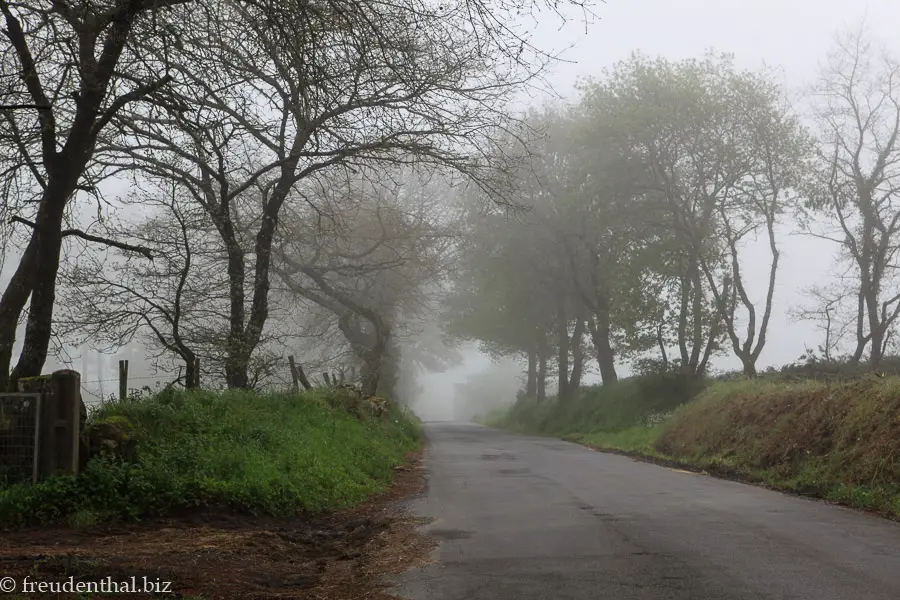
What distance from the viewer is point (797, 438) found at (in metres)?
15.1

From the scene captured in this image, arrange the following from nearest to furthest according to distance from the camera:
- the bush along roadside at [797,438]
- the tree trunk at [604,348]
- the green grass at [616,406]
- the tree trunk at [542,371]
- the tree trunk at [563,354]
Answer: the bush along roadside at [797,438], the green grass at [616,406], the tree trunk at [604,348], the tree trunk at [563,354], the tree trunk at [542,371]

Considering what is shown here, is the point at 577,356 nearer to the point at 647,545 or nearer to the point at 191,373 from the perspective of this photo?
the point at 191,373

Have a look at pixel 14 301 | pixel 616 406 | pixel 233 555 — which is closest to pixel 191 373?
pixel 14 301

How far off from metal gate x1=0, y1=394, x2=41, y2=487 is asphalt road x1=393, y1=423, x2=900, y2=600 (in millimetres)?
4409

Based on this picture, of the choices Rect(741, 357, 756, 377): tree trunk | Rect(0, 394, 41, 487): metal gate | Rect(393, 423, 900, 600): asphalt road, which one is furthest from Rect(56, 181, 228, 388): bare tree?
Rect(741, 357, 756, 377): tree trunk

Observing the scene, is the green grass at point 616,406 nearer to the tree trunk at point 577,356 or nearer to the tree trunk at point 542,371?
the tree trunk at point 577,356

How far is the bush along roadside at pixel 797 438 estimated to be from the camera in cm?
1180

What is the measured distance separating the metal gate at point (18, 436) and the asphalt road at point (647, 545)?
4409 mm

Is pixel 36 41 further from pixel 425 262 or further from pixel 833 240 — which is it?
pixel 833 240

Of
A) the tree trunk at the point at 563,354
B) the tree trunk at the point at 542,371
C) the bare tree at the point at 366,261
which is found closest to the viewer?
the bare tree at the point at 366,261

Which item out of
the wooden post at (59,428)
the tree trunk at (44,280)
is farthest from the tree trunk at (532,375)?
the wooden post at (59,428)

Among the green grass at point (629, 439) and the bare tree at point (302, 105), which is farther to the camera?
the green grass at point (629, 439)

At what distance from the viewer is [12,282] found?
13.0 metres

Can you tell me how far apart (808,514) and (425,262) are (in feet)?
71.2
